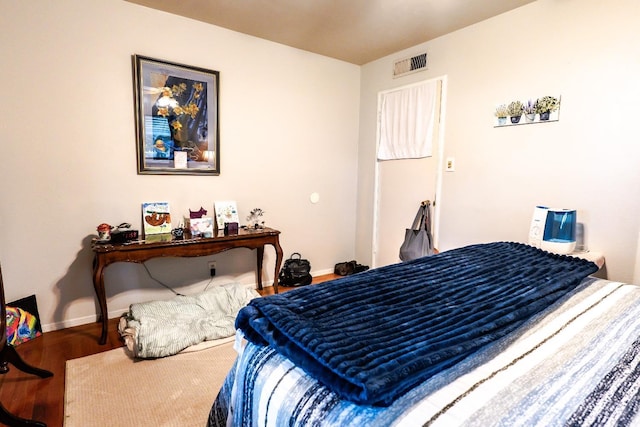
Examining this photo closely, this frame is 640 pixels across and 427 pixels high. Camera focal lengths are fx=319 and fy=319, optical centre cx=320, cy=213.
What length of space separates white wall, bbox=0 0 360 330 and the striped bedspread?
207 centimetres

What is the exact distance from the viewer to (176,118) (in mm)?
2746

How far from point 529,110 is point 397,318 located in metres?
2.28

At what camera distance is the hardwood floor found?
64.0 inches

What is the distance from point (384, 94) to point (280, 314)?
3.20 meters

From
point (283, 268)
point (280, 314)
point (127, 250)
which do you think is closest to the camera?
point (280, 314)

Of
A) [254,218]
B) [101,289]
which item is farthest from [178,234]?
[254,218]

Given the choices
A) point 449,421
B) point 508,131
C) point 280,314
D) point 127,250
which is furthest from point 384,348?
point 508,131

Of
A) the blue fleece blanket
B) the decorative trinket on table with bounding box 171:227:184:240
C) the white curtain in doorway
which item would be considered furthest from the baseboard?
the white curtain in doorway

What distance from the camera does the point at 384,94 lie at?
357 centimetres

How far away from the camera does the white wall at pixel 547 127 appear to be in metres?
2.04

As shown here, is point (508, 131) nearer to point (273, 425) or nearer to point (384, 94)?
point (384, 94)

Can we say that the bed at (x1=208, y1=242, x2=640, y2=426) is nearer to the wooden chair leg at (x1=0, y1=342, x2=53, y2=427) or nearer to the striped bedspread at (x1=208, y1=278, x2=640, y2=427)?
the striped bedspread at (x1=208, y1=278, x2=640, y2=427)

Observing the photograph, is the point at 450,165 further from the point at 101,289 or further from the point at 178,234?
the point at 101,289

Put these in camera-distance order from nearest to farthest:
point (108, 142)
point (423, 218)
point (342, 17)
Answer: point (108, 142) → point (342, 17) → point (423, 218)
